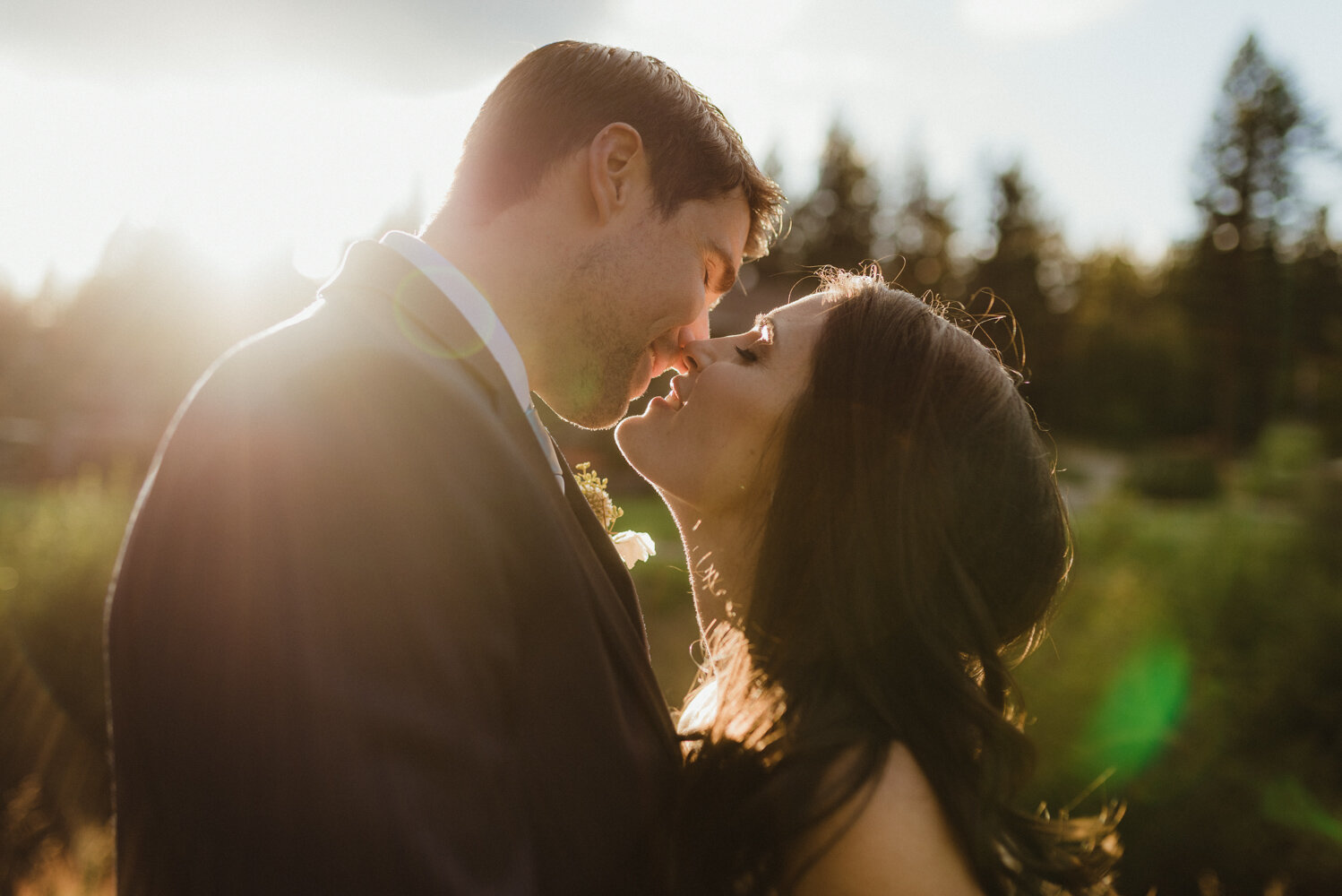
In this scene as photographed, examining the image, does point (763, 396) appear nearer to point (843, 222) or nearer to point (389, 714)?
point (389, 714)

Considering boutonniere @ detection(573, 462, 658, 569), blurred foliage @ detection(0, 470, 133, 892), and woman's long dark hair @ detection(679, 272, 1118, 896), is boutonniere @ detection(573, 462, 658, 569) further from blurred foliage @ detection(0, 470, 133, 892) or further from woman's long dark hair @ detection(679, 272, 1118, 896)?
blurred foliage @ detection(0, 470, 133, 892)

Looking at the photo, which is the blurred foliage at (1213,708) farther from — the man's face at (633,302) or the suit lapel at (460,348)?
the suit lapel at (460,348)

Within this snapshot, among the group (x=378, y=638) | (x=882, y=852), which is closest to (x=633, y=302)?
(x=378, y=638)

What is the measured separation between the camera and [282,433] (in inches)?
52.9

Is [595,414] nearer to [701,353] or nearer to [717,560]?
[701,353]

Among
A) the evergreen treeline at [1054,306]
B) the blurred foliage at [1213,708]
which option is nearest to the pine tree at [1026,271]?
the evergreen treeline at [1054,306]

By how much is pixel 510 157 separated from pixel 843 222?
4880 cm

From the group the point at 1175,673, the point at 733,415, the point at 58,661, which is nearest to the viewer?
the point at 733,415

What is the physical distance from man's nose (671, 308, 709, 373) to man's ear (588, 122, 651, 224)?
0.46 metres

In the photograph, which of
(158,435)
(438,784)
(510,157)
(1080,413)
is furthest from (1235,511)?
(1080,413)

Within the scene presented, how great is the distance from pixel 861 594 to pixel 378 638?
1377 mm

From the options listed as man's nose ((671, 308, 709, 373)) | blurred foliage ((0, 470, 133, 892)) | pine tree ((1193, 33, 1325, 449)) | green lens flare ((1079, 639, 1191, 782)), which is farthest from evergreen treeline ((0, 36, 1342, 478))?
man's nose ((671, 308, 709, 373))

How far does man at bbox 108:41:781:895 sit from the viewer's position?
1.22 meters

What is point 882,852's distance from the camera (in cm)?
179
